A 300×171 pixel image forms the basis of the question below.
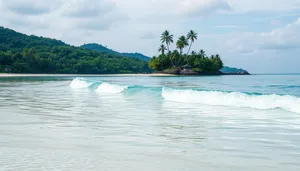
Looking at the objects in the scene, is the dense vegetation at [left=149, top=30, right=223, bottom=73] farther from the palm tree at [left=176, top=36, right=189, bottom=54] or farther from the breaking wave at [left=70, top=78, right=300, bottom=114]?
the breaking wave at [left=70, top=78, right=300, bottom=114]

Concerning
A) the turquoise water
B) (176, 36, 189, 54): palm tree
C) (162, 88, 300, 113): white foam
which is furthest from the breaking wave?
(176, 36, 189, 54): palm tree

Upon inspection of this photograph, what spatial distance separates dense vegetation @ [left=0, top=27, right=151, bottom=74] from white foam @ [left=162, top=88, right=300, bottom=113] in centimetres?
8522

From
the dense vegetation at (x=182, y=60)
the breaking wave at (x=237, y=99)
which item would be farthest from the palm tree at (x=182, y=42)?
the breaking wave at (x=237, y=99)

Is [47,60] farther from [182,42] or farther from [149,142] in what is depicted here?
[149,142]

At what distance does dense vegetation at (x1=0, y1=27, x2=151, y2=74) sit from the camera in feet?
322

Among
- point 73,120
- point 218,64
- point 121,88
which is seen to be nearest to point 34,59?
point 218,64

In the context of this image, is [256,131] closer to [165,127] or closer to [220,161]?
[165,127]

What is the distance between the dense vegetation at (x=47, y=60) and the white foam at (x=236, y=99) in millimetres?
85221

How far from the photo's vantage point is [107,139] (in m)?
6.55

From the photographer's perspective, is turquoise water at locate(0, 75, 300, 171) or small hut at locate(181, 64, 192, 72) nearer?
turquoise water at locate(0, 75, 300, 171)

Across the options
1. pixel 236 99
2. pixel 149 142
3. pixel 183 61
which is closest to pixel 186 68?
pixel 183 61

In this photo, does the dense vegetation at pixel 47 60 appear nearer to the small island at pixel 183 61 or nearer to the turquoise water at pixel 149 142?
the small island at pixel 183 61

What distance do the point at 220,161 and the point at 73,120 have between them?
5.23 meters

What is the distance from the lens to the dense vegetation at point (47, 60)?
9819 centimetres
